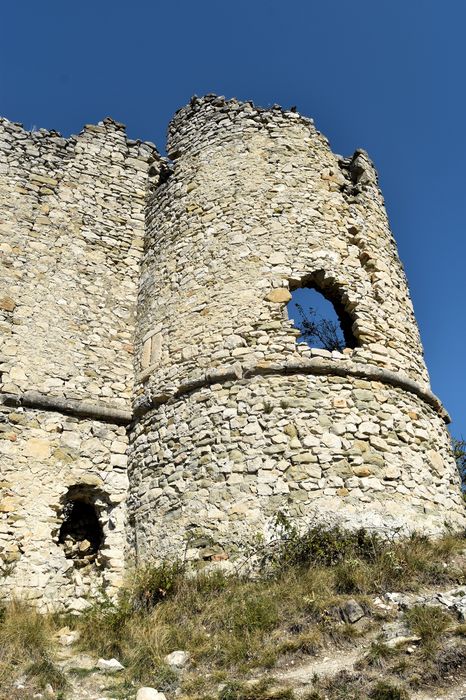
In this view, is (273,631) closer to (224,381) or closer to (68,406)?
(224,381)

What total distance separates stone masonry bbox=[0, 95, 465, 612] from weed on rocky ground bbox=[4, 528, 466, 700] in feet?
1.56

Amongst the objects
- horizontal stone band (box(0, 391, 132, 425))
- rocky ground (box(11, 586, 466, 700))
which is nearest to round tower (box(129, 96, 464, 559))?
horizontal stone band (box(0, 391, 132, 425))

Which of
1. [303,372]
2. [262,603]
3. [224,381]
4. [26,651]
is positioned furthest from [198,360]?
[26,651]

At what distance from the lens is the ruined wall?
6879 millimetres

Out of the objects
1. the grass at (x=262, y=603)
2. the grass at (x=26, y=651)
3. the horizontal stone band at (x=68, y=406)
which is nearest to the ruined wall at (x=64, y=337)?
the horizontal stone band at (x=68, y=406)

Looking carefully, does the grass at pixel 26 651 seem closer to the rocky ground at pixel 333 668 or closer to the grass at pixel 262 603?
the rocky ground at pixel 333 668

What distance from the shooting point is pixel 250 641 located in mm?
4484

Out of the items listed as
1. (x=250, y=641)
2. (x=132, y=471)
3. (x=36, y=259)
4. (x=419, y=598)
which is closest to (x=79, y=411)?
(x=132, y=471)

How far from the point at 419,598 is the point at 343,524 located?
124 cm

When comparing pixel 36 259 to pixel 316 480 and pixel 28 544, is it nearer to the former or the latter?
pixel 28 544

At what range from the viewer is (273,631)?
4602 millimetres

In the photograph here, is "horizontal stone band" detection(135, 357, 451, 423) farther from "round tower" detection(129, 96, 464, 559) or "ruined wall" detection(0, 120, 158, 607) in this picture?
"ruined wall" detection(0, 120, 158, 607)

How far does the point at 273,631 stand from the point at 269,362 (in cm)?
318

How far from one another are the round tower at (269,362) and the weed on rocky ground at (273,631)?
49 centimetres
